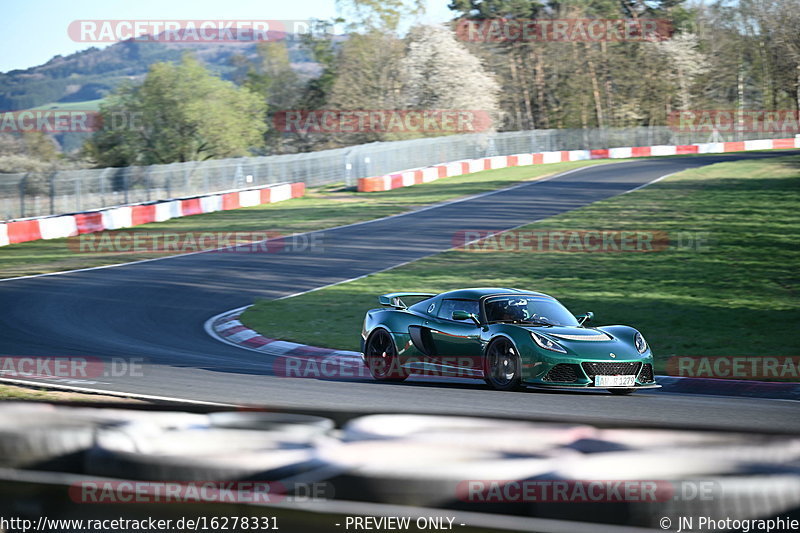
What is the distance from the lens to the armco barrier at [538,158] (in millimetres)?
43844

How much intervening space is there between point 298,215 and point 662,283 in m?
19.0

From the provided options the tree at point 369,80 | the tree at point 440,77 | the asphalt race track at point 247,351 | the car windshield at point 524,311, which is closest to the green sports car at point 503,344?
the car windshield at point 524,311

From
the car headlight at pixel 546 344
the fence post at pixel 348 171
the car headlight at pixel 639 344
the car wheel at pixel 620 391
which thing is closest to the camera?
the car headlight at pixel 546 344

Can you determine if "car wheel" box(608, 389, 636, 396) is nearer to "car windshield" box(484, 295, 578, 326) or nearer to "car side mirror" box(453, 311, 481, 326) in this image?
"car windshield" box(484, 295, 578, 326)

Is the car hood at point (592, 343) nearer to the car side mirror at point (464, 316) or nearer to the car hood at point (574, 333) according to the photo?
the car hood at point (574, 333)

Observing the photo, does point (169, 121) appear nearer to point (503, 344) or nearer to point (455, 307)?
point (455, 307)

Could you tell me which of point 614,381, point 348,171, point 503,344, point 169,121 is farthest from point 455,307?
point 169,121

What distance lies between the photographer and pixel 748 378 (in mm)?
11445

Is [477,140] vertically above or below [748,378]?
above

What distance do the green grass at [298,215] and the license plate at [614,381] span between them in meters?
16.1

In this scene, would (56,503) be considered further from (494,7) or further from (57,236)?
(494,7)

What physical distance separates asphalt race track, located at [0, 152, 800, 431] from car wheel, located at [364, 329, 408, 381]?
31 centimetres

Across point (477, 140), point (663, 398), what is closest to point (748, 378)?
point (663, 398)

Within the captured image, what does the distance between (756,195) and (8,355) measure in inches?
957
